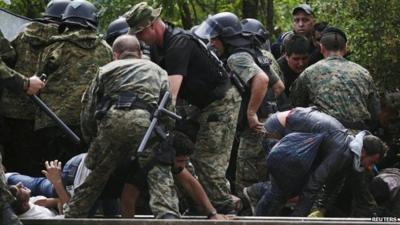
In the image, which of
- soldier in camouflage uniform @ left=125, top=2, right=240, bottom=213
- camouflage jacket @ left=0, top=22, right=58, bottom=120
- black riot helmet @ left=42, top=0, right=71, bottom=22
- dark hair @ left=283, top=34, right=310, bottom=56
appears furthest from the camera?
dark hair @ left=283, top=34, right=310, bottom=56

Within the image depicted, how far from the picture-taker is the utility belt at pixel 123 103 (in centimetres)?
1020

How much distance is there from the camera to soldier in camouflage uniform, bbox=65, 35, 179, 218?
1020cm

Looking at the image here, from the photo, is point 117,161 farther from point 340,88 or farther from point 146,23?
point 340,88

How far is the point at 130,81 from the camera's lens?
33.7 feet

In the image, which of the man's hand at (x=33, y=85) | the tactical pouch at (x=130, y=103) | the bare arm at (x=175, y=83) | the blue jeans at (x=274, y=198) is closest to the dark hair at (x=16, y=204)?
the man's hand at (x=33, y=85)

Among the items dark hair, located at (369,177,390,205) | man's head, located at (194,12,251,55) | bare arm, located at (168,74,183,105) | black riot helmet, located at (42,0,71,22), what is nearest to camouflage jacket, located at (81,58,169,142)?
bare arm, located at (168,74,183,105)

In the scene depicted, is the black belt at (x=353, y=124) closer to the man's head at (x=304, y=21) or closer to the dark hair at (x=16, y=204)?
the man's head at (x=304, y=21)

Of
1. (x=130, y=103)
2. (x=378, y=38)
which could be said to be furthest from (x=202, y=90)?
(x=378, y=38)

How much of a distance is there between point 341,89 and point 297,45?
1.48 m

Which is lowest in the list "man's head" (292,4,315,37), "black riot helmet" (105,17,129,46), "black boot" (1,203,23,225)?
"black boot" (1,203,23,225)

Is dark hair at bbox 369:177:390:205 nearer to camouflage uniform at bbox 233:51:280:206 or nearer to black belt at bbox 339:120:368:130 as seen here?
black belt at bbox 339:120:368:130

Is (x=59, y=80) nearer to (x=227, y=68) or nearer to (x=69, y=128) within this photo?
(x=69, y=128)

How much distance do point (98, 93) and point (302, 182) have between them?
6.69ft

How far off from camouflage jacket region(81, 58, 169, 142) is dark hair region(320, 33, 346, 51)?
2.28 meters
